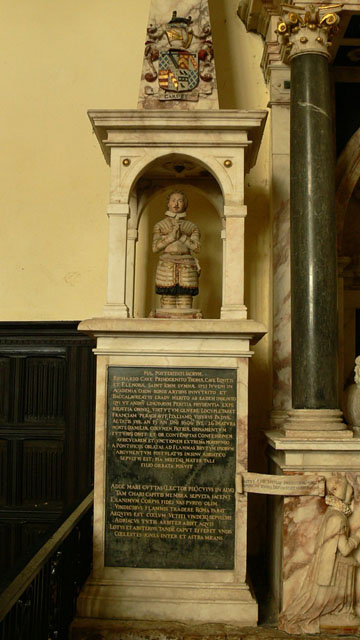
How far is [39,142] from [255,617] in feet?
15.2

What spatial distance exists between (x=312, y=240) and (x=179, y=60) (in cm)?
179

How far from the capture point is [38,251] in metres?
6.15

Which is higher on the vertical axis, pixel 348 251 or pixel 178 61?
pixel 178 61

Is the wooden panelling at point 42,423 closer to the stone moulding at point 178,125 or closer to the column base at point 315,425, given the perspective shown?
the stone moulding at point 178,125

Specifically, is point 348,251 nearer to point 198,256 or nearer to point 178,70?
point 198,256

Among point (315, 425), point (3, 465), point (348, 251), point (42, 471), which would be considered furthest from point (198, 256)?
point (3, 465)

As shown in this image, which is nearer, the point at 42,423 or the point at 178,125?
the point at 178,125

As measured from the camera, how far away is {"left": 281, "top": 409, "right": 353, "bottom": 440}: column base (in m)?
4.31

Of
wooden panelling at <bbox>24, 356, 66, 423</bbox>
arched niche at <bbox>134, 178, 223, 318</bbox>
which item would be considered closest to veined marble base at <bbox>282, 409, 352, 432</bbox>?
arched niche at <bbox>134, 178, 223, 318</bbox>

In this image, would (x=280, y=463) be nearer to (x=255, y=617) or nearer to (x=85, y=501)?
(x=255, y=617)

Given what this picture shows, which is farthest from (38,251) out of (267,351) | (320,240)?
(320,240)

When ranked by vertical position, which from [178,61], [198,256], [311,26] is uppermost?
[311,26]

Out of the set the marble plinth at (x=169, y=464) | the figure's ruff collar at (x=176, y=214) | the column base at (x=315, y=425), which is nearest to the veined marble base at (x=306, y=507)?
the column base at (x=315, y=425)

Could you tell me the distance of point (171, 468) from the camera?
438cm
